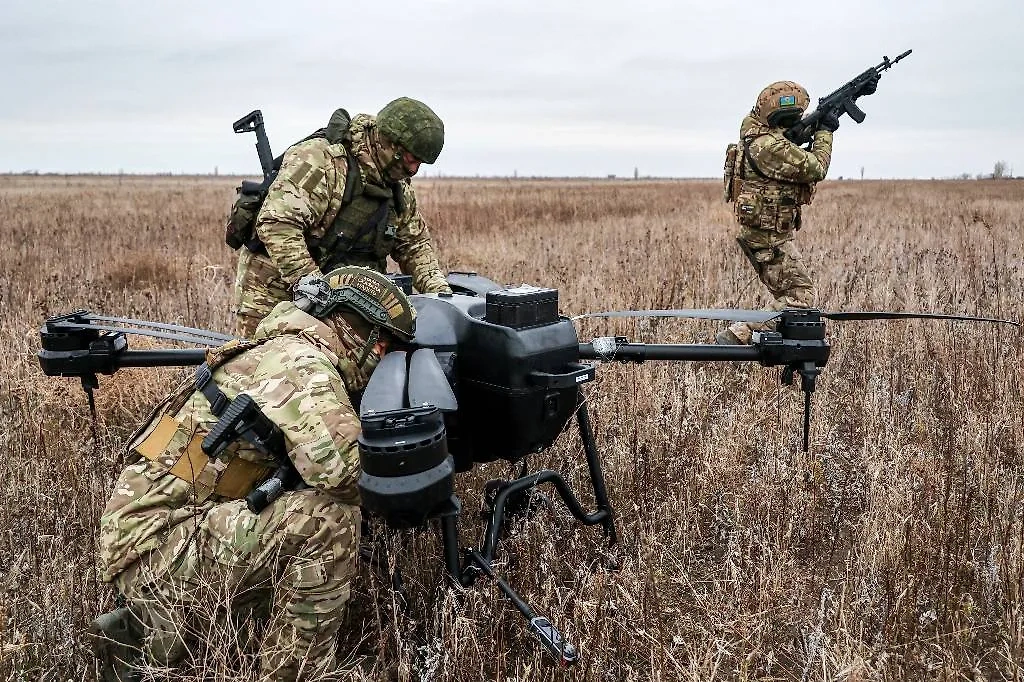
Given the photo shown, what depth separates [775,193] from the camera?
6.13 metres

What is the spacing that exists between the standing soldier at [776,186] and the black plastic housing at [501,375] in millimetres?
3910

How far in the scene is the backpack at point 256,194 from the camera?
3.84 m

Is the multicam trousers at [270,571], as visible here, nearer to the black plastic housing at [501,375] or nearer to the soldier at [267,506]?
the soldier at [267,506]

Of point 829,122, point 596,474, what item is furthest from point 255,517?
point 829,122

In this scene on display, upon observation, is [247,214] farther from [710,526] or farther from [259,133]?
[710,526]

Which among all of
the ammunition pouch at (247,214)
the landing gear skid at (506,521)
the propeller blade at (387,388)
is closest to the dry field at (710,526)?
the landing gear skid at (506,521)

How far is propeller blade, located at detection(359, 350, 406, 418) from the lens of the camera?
5.53ft

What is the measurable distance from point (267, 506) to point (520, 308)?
3.31 feet

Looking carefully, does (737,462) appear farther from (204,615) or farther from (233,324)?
(233,324)

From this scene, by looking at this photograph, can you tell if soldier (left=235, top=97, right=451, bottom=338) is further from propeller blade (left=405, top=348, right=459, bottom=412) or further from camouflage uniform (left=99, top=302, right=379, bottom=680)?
propeller blade (left=405, top=348, right=459, bottom=412)

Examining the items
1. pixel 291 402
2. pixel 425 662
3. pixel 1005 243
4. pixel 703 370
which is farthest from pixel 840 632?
pixel 1005 243

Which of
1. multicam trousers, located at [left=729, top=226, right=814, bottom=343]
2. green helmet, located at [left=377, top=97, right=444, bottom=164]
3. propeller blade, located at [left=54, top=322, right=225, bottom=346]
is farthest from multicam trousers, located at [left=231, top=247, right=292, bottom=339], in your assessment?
multicam trousers, located at [left=729, top=226, right=814, bottom=343]

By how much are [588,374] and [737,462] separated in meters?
1.63

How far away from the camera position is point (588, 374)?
2.20 metres
